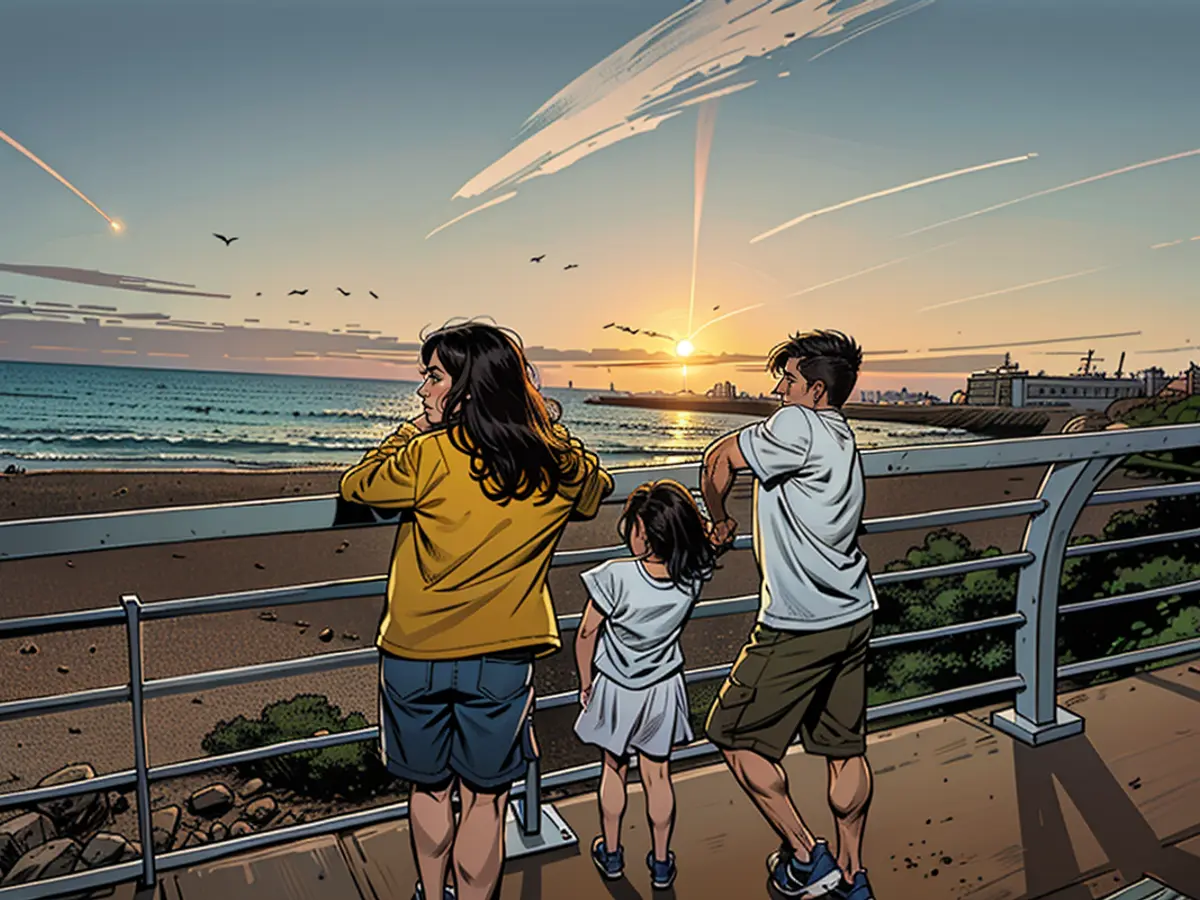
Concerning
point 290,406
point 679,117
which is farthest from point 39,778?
point 290,406

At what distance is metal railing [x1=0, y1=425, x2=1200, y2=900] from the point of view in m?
1.40

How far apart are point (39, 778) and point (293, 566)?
12.0 metres

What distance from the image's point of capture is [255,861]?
1909 millimetres

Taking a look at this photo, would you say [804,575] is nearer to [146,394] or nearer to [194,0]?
[194,0]

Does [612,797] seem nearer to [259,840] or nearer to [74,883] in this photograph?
[259,840]

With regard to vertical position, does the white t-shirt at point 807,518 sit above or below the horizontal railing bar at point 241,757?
above

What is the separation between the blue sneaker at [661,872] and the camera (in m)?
1.83

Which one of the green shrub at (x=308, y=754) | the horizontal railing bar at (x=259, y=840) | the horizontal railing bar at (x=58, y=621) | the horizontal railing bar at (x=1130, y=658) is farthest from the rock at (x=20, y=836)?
the horizontal railing bar at (x=1130, y=658)

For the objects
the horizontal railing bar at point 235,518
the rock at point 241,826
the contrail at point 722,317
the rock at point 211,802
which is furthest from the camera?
the contrail at point 722,317

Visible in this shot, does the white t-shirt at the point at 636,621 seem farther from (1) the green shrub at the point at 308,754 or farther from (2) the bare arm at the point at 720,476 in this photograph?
(1) the green shrub at the point at 308,754

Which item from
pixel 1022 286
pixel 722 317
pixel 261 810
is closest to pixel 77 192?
Answer: pixel 722 317

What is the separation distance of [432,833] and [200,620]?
15980mm

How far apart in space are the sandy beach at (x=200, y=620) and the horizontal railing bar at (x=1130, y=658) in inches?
314

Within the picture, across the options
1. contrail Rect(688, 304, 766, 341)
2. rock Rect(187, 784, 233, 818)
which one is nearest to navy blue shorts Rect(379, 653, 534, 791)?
rock Rect(187, 784, 233, 818)
